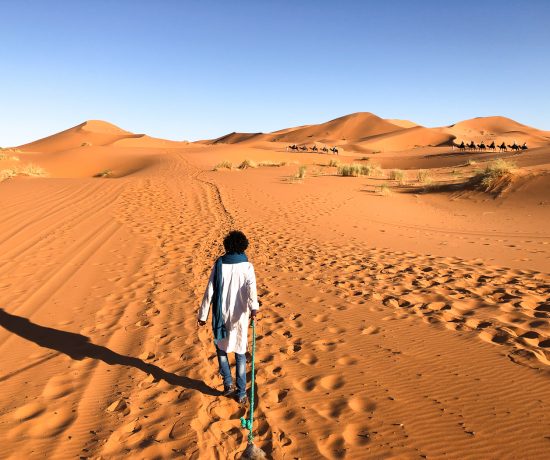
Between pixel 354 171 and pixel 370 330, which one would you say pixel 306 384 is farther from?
pixel 354 171

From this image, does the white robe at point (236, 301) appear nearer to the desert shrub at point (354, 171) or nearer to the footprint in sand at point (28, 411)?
the footprint in sand at point (28, 411)

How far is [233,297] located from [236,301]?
0.05 m

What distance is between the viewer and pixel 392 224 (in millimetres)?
13242

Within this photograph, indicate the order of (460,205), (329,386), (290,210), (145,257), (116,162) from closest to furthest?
(329,386) → (145,257) → (290,210) → (460,205) → (116,162)

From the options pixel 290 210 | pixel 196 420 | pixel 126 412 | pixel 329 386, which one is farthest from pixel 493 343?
pixel 290 210

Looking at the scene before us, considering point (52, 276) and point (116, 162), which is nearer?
point (52, 276)

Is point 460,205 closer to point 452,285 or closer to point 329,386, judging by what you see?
point 452,285

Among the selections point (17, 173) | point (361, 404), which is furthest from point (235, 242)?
point (17, 173)

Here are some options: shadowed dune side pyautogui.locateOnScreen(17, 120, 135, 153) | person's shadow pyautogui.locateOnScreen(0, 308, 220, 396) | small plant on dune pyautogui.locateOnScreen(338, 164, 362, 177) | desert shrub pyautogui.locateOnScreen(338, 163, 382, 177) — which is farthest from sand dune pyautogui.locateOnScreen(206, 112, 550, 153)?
person's shadow pyautogui.locateOnScreen(0, 308, 220, 396)

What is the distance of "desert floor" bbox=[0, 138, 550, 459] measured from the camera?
3369mm

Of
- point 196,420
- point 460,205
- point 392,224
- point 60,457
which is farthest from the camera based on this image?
point 460,205

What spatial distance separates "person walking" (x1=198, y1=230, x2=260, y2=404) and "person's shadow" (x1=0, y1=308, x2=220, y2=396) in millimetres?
574

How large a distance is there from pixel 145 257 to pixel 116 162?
30112 millimetres

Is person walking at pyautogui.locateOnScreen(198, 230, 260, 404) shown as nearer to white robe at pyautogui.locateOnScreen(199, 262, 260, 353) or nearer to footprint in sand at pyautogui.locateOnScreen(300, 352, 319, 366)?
white robe at pyautogui.locateOnScreen(199, 262, 260, 353)
